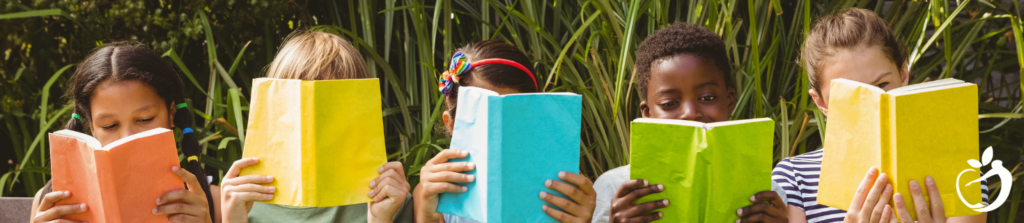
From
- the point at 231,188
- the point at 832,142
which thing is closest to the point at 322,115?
the point at 231,188

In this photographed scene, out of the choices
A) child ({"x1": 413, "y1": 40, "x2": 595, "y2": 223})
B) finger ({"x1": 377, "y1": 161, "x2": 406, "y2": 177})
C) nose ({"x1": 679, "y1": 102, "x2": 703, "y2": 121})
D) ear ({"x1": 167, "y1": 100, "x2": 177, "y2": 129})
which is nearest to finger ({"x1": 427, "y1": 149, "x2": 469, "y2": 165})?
child ({"x1": 413, "y1": 40, "x2": 595, "y2": 223})

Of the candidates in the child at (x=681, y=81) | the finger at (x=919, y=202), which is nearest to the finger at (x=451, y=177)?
the child at (x=681, y=81)

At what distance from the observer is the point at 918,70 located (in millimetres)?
1784

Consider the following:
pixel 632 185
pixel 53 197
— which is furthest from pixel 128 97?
pixel 632 185

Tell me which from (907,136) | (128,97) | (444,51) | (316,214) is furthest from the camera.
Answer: (444,51)

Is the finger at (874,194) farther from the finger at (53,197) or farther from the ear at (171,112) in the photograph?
the ear at (171,112)

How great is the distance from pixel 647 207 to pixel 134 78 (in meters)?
1.16

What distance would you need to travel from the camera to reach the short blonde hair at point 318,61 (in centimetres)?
138

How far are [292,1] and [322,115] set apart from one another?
106 centimetres

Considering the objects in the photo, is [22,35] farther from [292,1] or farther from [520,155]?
[520,155]

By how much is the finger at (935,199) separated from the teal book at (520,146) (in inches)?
20.2

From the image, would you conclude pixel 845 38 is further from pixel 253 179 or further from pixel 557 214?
pixel 253 179

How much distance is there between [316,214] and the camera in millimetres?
1560

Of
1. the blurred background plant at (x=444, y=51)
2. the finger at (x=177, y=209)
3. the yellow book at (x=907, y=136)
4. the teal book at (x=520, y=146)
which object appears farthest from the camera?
the blurred background plant at (x=444, y=51)
